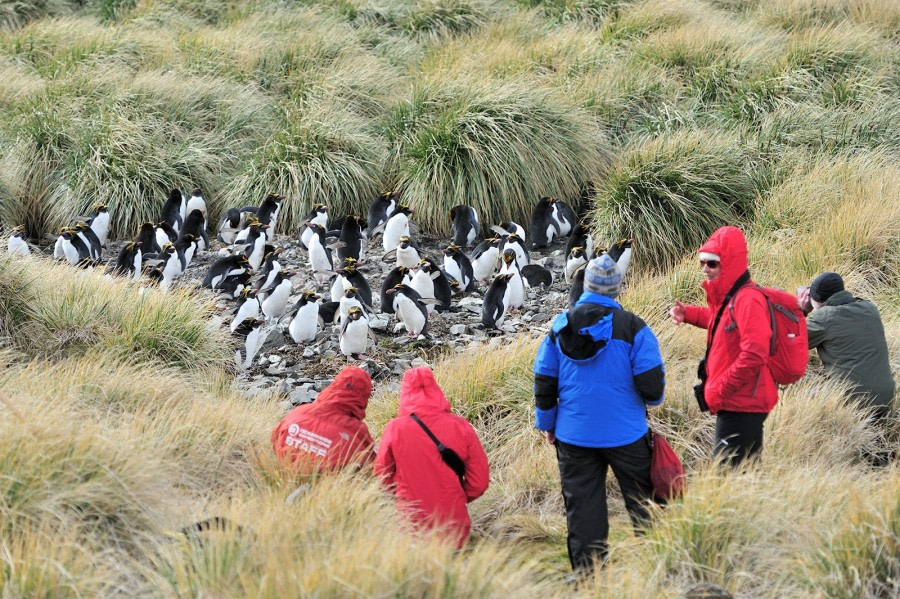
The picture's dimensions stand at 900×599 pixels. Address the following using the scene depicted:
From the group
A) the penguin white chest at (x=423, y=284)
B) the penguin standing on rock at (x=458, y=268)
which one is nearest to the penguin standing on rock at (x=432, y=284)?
the penguin white chest at (x=423, y=284)

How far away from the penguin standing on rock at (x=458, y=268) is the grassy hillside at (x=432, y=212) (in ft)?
4.09

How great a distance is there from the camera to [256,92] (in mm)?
13547

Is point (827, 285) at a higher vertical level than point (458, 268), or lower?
higher

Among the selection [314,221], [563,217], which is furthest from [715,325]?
[314,221]

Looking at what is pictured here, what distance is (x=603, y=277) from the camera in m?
4.11

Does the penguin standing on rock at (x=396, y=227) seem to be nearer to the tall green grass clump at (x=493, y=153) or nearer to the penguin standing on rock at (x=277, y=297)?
the tall green grass clump at (x=493, y=153)

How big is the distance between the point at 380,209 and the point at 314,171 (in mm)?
1097

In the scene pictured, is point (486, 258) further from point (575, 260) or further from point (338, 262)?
point (338, 262)

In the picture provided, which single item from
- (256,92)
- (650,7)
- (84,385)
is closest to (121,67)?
(256,92)

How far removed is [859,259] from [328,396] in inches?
220

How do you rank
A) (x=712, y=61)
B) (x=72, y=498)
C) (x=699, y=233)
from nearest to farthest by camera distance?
1. (x=72, y=498)
2. (x=699, y=233)
3. (x=712, y=61)

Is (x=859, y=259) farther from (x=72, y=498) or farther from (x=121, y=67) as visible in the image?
(x=121, y=67)

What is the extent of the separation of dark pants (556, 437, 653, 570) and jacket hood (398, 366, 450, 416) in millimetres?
594

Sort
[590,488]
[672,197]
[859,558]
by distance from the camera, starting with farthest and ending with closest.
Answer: [672,197]
[590,488]
[859,558]
